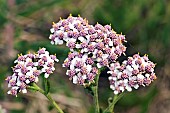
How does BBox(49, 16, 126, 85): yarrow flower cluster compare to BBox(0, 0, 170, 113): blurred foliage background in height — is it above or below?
below

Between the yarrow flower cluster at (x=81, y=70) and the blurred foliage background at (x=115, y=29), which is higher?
the blurred foliage background at (x=115, y=29)

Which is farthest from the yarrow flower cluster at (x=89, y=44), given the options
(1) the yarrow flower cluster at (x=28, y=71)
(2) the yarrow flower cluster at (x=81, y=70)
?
(1) the yarrow flower cluster at (x=28, y=71)

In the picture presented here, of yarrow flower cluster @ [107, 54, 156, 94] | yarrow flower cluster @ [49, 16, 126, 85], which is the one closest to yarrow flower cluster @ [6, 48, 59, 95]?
yarrow flower cluster @ [49, 16, 126, 85]

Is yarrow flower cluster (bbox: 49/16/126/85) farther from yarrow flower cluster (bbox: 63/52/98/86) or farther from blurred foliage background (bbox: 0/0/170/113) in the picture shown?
blurred foliage background (bbox: 0/0/170/113)

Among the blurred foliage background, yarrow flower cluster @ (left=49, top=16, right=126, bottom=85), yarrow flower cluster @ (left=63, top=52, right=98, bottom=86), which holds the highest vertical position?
the blurred foliage background

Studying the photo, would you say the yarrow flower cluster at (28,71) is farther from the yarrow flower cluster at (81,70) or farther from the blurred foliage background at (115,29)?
the blurred foliage background at (115,29)

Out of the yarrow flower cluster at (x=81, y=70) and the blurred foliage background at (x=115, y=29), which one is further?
the blurred foliage background at (x=115, y=29)

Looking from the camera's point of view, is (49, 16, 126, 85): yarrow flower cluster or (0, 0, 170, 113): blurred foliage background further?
(0, 0, 170, 113): blurred foliage background
